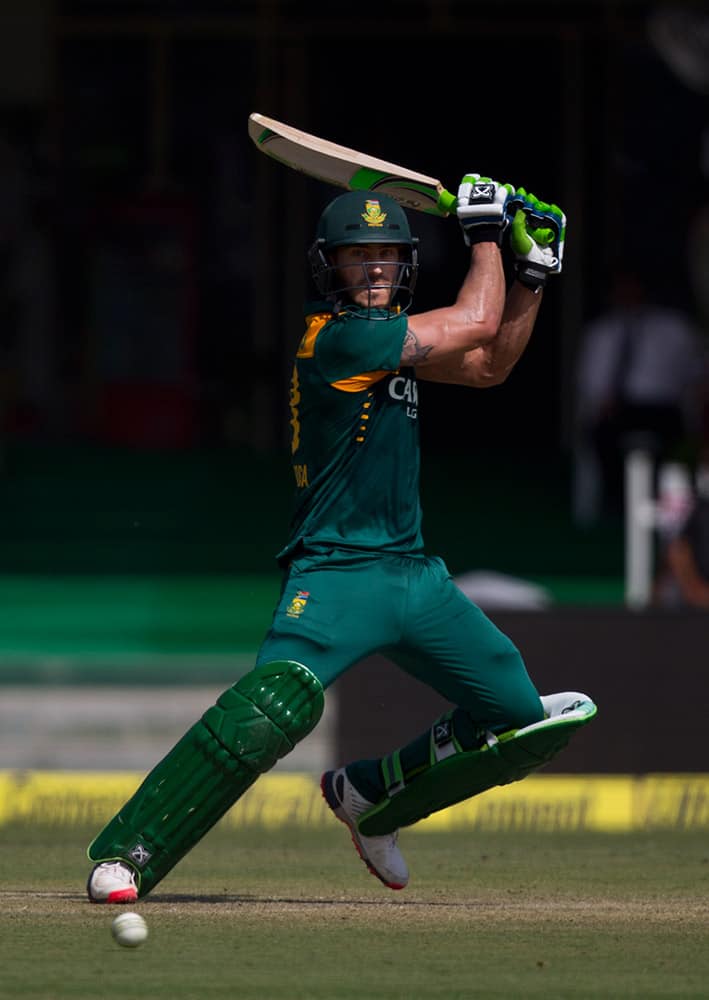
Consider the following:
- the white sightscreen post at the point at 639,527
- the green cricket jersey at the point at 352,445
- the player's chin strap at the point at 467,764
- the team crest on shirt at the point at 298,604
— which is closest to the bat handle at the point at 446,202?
the green cricket jersey at the point at 352,445

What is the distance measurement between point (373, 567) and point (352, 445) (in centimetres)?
32

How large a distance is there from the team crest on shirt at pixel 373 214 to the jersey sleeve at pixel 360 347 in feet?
0.90

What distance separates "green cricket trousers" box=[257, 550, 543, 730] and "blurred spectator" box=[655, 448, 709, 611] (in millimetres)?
5436

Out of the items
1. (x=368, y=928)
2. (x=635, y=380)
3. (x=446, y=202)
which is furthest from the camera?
(x=635, y=380)

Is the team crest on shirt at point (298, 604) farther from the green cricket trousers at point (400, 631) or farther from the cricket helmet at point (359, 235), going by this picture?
the cricket helmet at point (359, 235)

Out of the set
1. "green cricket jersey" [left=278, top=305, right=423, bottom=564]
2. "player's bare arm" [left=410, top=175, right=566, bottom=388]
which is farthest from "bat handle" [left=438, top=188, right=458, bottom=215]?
"green cricket jersey" [left=278, top=305, right=423, bottom=564]

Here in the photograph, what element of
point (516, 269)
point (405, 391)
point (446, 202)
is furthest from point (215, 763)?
point (446, 202)

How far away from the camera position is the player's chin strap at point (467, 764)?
226 inches

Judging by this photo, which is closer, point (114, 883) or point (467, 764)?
point (114, 883)

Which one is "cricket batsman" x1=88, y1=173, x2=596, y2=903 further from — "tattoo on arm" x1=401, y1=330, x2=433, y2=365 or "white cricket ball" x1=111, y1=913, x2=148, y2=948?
"white cricket ball" x1=111, y1=913, x2=148, y2=948

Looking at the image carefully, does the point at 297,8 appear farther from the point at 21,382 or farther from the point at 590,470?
the point at 590,470

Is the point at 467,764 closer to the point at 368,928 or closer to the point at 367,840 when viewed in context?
the point at 367,840

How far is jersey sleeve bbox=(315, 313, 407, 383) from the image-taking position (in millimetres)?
5535

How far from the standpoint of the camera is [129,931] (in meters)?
5.00
